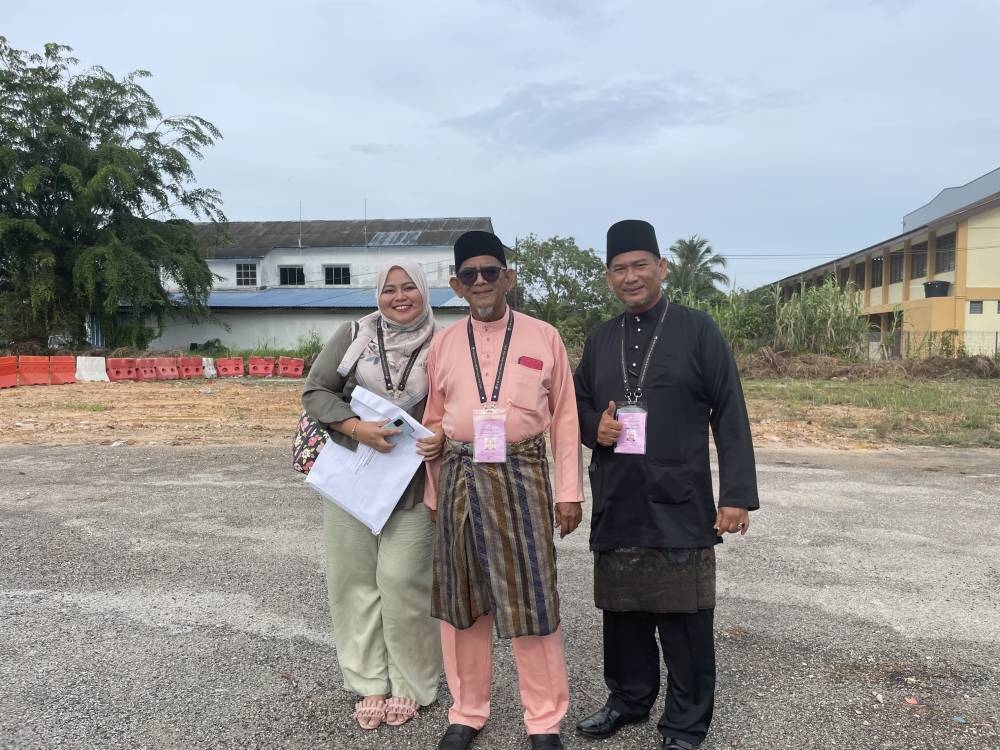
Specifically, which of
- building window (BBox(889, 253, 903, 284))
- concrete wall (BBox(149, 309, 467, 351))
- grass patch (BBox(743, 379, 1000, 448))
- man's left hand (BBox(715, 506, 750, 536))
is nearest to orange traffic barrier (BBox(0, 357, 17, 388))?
concrete wall (BBox(149, 309, 467, 351))

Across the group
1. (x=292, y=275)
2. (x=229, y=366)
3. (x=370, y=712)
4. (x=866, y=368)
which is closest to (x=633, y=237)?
(x=370, y=712)

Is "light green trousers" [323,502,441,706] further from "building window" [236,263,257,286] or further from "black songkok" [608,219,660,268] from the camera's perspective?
"building window" [236,263,257,286]

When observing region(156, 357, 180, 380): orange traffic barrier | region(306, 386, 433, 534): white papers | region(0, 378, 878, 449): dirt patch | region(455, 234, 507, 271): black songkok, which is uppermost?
region(455, 234, 507, 271): black songkok

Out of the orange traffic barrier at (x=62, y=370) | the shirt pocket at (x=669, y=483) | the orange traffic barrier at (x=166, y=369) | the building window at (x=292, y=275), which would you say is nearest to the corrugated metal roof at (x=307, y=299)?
the building window at (x=292, y=275)

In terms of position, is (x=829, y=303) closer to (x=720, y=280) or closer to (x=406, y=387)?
(x=720, y=280)

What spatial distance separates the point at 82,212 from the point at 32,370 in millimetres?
9791

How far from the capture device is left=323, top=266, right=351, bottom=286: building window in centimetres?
3542

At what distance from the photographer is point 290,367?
2288cm

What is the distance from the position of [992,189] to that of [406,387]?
122 ft

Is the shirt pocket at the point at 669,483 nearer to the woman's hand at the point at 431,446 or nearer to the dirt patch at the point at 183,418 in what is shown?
the woman's hand at the point at 431,446

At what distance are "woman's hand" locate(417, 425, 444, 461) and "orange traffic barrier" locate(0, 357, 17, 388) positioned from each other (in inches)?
786

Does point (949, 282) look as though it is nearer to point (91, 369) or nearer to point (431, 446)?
point (91, 369)

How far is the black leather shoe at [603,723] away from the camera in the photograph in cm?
268

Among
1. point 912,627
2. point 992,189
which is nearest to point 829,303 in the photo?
point 992,189
